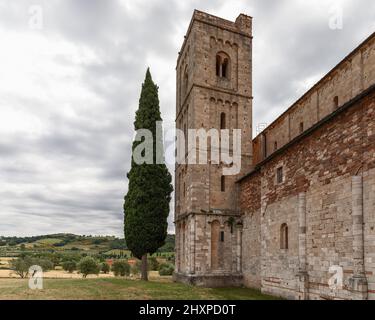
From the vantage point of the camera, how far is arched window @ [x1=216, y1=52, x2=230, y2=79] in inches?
1030

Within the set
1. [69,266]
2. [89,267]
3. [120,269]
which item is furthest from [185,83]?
[69,266]

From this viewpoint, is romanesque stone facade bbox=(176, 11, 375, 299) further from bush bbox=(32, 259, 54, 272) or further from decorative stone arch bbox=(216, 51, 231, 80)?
bush bbox=(32, 259, 54, 272)

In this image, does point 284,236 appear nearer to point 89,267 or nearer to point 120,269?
point 89,267

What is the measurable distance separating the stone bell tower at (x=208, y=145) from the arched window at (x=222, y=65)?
66 mm

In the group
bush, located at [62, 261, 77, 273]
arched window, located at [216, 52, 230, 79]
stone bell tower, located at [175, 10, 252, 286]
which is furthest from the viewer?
bush, located at [62, 261, 77, 273]

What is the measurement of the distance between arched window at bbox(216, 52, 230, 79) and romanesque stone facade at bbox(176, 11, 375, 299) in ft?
1.42

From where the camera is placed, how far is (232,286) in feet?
72.6

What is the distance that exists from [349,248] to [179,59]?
74.5ft

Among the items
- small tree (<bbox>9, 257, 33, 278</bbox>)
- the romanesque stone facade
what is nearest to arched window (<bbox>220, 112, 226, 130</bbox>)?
the romanesque stone facade

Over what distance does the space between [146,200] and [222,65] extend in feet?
39.3

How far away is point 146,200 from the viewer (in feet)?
78.1

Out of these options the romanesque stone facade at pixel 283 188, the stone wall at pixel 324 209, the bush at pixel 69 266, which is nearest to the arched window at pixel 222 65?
the romanesque stone facade at pixel 283 188

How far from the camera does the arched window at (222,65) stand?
26.2 meters
